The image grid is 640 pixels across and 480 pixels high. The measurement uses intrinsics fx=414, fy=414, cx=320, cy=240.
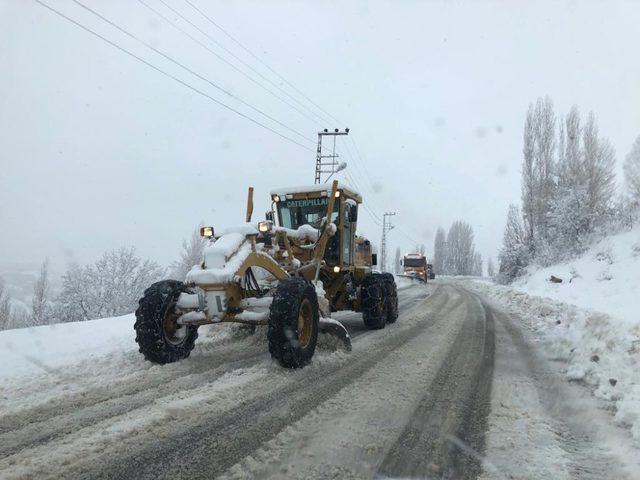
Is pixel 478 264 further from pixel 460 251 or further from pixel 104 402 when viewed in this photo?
pixel 104 402

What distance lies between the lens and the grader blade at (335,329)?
550 cm

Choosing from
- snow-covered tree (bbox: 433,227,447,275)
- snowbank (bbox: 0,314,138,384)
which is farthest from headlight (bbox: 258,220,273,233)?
snow-covered tree (bbox: 433,227,447,275)

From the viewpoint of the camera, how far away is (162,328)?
15.7 ft

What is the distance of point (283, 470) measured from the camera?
2453 millimetres

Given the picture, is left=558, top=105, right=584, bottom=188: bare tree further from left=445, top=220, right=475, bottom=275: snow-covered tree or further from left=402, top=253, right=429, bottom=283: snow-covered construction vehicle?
left=445, top=220, right=475, bottom=275: snow-covered tree

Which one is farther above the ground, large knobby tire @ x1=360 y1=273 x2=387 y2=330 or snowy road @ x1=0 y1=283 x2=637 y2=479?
large knobby tire @ x1=360 y1=273 x2=387 y2=330

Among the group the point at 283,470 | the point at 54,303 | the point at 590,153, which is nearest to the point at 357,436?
the point at 283,470

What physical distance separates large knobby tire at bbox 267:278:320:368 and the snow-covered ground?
2923 millimetres

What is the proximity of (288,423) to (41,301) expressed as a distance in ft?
118

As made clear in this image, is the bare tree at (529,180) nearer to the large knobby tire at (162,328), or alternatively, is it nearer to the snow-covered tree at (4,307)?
the large knobby tire at (162,328)

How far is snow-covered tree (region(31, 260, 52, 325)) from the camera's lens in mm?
25781

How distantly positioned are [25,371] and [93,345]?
115cm

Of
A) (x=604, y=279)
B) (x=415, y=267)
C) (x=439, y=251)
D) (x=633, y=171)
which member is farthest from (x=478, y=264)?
(x=604, y=279)

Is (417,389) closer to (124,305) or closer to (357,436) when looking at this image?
(357,436)
